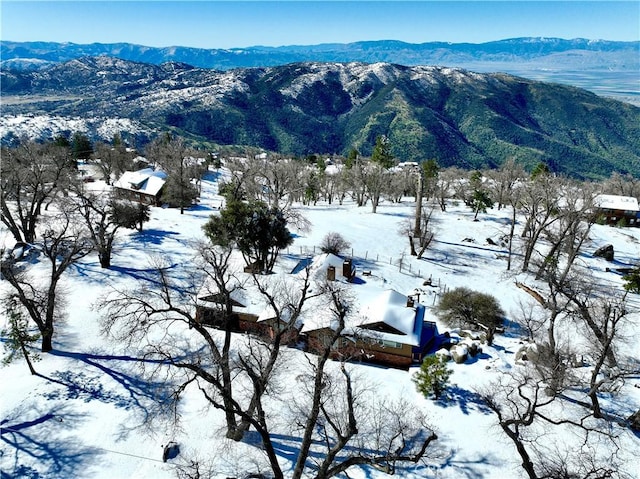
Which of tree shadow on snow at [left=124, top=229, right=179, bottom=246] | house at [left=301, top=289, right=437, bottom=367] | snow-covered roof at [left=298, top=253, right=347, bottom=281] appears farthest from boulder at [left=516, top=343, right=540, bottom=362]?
tree shadow on snow at [left=124, top=229, right=179, bottom=246]

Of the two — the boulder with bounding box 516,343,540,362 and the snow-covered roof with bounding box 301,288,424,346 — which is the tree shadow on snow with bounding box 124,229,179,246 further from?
the boulder with bounding box 516,343,540,362

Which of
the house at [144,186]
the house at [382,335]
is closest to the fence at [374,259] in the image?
the house at [382,335]

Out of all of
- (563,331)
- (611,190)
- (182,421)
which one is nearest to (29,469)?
(182,421)

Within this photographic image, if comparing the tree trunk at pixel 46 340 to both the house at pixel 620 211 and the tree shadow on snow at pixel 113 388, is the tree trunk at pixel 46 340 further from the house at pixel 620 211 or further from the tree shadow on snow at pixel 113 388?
the house at pixel 620 211

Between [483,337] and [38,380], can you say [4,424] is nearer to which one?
[38,380]

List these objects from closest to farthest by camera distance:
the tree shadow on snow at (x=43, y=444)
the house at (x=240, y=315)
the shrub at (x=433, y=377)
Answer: the tree shadow on snow at (x=43, y=444)
the shrub at (x=433, y=377)
the house at (x=240, y=315)

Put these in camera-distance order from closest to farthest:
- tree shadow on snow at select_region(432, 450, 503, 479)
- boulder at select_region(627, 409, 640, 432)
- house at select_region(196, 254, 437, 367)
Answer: tree shadow on snow at select_region(432, 450, 503, 479)
boulder at select_region(627, 409, 640, 432)
house at select_region(196, 254, 437, 367)

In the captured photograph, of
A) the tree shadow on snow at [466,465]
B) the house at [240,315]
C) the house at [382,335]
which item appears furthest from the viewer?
the house at [240,315]
